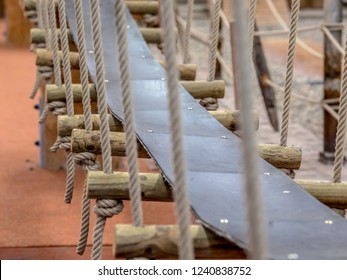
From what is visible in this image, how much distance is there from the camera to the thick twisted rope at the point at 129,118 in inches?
54.9

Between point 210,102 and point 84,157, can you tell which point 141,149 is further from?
point 210,102

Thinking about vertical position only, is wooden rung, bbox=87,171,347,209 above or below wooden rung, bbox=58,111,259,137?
above

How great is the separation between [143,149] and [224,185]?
33 centimetres

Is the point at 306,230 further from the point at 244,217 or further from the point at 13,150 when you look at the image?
the point at 13,150

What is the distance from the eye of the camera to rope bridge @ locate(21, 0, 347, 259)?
1.20m

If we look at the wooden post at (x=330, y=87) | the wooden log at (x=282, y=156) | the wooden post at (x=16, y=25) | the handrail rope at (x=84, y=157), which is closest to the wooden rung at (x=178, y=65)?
the handrail rope at (x=84, y=157)

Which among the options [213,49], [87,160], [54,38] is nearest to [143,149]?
[87,160]

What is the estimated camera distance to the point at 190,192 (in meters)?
1.65

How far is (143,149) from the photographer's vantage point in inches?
78.7

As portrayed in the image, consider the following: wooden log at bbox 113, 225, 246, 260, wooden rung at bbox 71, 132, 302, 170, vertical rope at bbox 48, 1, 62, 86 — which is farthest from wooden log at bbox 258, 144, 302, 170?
vertical rope at bbox 48, 1, 62, 86

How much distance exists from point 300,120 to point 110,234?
2.28 metres

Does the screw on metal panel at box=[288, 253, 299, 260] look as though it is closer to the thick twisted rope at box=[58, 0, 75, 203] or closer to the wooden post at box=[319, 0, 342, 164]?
the thick twisted rope at box=[58, 0, 75, 203]

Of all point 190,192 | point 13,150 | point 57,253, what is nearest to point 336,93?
point 13,150

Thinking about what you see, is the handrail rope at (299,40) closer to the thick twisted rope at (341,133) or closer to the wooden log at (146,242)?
the thick twisted rope at (341,133)
